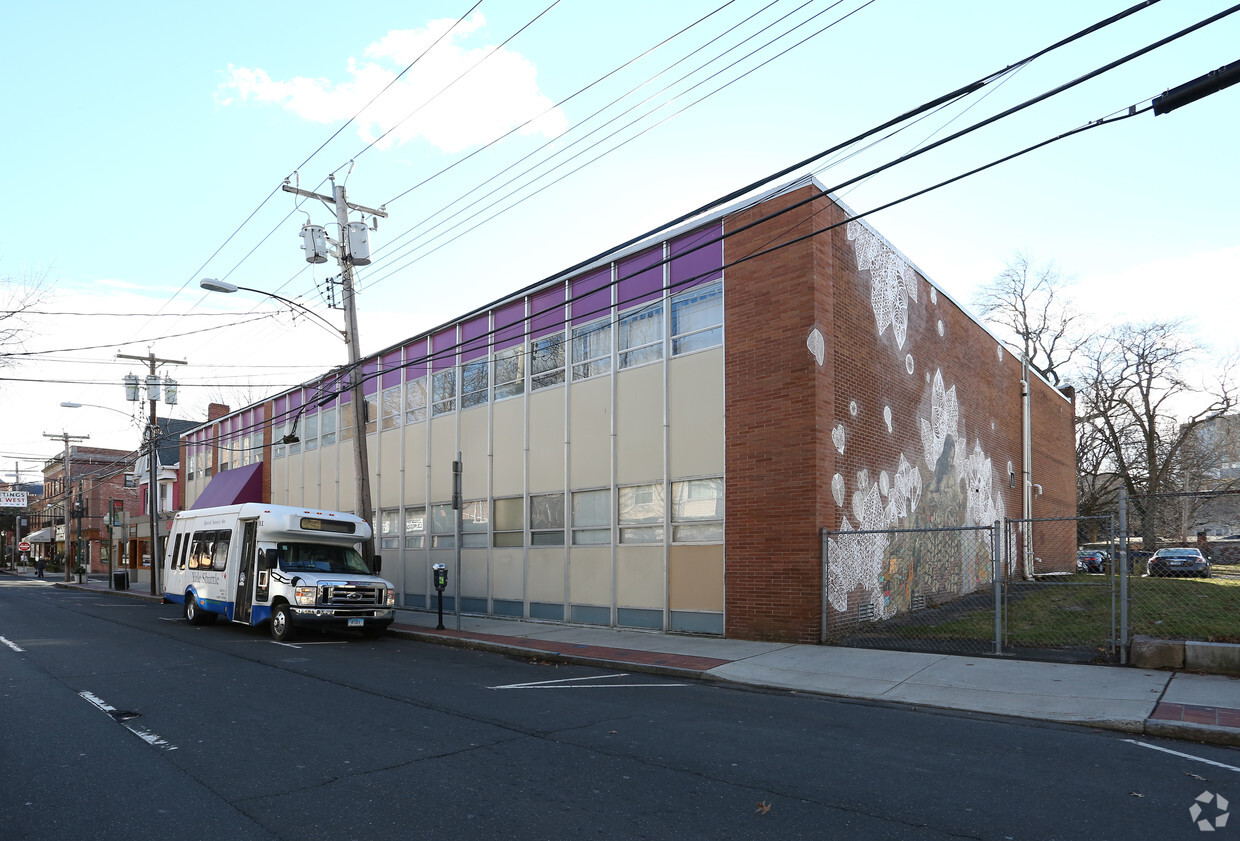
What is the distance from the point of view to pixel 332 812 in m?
5.34

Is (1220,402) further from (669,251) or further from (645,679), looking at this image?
(645,679)

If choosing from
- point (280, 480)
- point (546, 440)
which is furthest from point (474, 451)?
point (280, 480)

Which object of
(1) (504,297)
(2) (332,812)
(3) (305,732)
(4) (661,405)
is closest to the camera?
(2) (332,812)

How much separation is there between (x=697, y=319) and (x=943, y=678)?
7933mm

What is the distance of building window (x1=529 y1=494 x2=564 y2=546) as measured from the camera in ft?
58.9

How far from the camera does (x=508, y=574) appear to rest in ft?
63.2

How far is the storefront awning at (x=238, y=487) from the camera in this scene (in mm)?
30969

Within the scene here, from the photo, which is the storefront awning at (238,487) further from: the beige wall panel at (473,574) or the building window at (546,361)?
the building window at (546,361)

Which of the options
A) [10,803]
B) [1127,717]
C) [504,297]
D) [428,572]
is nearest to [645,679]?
[1127,717]

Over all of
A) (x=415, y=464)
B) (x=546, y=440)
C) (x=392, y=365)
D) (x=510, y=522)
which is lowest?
(x=510, y=522)

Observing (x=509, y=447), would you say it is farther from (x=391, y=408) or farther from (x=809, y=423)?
(x=809, y=423)

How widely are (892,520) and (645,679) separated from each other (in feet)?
25.3

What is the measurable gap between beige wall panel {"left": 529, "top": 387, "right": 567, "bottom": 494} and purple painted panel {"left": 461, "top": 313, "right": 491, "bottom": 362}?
102 inches

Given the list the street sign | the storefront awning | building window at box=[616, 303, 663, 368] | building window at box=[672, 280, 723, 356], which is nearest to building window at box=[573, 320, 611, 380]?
building window at box=[616, 303, 663, 368]
